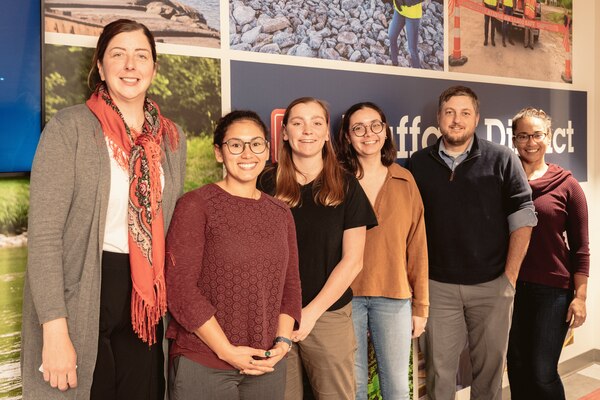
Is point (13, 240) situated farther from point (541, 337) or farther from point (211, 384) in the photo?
point (541, 337)

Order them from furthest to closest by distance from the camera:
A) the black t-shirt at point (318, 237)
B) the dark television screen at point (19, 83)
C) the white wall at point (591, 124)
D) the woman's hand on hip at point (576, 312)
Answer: the white wall at point (591, 124) → the woman's hand on hip at point (576, 312) → the black t-shirt at point (318, 237) → the dark television screen at point (19, 83)

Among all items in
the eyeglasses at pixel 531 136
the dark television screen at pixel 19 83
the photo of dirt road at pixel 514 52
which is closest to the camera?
the dark television screen at pixel 19 83

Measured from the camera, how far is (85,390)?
5.16 feet

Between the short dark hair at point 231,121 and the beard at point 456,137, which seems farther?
the beard at point 456,137

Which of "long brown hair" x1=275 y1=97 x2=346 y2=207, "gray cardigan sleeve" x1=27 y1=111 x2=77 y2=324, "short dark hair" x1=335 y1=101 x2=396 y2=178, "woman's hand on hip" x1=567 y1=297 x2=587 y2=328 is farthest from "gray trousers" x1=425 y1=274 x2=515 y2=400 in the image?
"gray cardigan sleeve" x1=27 y1=111 x2=77 y2=324

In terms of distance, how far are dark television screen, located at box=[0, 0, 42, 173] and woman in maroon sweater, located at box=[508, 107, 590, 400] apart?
2488mm

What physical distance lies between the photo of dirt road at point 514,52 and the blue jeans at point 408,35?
0.29 meters

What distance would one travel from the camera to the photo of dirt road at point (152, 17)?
6.31 feet

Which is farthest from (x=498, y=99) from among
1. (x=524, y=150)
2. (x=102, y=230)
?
(x=102, y=230)

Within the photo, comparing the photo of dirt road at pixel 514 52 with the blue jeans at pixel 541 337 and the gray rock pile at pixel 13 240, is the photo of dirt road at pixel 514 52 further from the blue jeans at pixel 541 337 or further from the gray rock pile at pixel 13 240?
the gray rock pile at pixel 13 240

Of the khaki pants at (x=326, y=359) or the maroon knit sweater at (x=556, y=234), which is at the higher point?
the maroon knit sweater at (x=556, y=234)

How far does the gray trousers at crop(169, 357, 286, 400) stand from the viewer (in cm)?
167

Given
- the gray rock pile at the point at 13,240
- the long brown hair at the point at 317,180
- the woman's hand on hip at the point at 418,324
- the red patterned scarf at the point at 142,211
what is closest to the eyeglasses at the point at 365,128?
the long brown hair at the point at 317,180

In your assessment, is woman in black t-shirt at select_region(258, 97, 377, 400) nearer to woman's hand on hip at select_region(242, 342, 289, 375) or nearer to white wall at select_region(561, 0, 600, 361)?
woman's hand on hip at select_region(242, 342, 289, 375)
